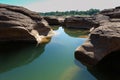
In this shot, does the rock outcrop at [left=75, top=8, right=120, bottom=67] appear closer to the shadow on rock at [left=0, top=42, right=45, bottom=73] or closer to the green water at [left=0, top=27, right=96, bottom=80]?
the green water at [left=0, top=27, right=96, bottom=80]

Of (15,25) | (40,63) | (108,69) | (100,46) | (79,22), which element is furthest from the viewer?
(79,22)

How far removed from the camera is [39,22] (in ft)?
56.6

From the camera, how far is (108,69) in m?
8.79

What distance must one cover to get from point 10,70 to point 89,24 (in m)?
21.1

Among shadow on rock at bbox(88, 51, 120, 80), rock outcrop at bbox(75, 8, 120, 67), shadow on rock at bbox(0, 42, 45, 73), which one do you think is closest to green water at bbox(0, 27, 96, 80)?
shadow on rock at bbox(0, 42, 45, 73)

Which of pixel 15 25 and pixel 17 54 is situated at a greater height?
pixel 15 25

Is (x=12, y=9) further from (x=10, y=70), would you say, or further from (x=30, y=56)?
(x=10, y=70)

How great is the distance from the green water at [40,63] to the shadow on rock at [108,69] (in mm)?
363

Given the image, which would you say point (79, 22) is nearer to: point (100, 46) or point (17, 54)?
point (17, 54)

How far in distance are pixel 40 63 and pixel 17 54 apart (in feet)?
7.92

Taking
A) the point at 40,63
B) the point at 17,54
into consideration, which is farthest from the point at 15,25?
the point at 40,63

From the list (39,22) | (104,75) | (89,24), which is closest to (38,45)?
(39,22)

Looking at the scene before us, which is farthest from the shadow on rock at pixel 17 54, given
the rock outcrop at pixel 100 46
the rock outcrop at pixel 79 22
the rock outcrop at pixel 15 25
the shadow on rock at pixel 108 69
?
the rock outcrop at pixel 79 22

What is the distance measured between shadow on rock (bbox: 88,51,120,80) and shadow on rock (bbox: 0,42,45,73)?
403 cm
